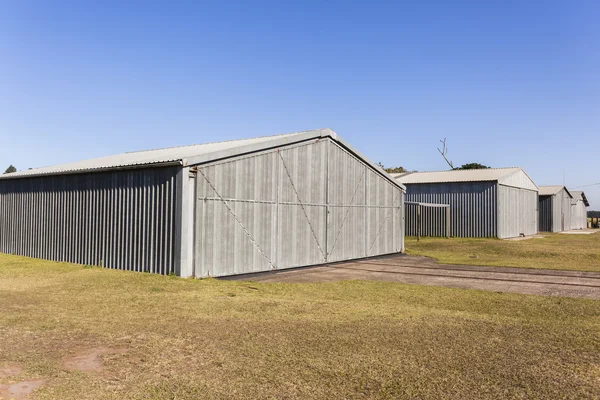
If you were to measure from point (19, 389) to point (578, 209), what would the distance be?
73987mm

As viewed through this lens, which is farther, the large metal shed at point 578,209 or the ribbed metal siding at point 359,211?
the large metal shed at point 578,209

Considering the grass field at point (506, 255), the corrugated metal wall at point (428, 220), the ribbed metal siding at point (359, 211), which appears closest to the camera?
the grass field at point (506, 255)

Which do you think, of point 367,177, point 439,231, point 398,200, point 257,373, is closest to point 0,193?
point 367,177

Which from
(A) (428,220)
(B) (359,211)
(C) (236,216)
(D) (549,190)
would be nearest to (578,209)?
(D) (549,190)

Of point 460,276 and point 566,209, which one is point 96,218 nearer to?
point 460,276

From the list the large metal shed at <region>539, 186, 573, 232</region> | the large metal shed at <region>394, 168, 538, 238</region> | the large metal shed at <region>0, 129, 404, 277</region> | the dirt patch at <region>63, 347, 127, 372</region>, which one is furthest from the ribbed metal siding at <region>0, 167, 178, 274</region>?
the large metal shed at <region>539, 186, 573, 232</region>

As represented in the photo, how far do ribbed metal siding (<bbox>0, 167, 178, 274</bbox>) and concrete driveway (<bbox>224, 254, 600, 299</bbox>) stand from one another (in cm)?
323

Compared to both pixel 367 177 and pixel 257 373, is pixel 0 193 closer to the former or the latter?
pixel 367 177

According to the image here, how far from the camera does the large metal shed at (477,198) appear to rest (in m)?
38.8

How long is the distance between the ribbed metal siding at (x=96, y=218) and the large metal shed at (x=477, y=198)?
28304 mm

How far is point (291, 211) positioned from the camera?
779 inches

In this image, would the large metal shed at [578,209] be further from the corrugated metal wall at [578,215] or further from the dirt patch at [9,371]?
the dirt patch at [9,371]

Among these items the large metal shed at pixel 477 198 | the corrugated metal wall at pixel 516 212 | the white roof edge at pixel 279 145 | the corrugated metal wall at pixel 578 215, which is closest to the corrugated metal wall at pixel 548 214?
the corrugated metal wall at pixel 516 212

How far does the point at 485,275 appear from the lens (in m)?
17.8
